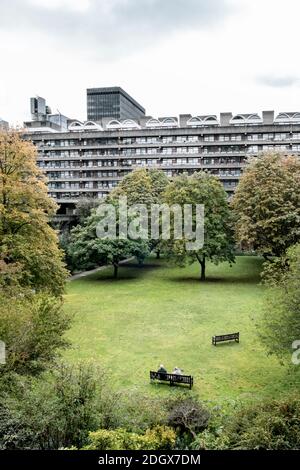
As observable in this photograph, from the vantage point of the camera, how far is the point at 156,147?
228ft

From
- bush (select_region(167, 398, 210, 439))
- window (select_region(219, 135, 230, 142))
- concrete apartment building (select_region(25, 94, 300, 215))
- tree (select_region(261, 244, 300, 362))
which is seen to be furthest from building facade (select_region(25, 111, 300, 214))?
bush (select_region(167, 398, 210, 439))

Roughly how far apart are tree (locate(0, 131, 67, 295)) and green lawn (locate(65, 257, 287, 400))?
Answer: 388 centimetres

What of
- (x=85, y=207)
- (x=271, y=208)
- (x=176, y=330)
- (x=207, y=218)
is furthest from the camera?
(x=85, y=207)

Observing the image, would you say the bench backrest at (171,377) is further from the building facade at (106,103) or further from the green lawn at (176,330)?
the building facade at (106,103)

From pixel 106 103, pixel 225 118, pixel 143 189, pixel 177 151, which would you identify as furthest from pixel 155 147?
pixel 106 103

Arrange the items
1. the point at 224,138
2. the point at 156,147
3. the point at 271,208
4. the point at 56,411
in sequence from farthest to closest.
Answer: the point at 156,147, the point at 224,138, the point at 271,208, the point at 56,411

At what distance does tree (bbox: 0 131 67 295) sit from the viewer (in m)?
23.8

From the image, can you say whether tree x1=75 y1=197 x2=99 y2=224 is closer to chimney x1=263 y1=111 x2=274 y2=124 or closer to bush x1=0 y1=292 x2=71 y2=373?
chimney x1=263 y1=111 x2=274 y2=124

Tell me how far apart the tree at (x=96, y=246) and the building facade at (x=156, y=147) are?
2800 centimetres

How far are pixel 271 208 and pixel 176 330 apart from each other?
16.4m

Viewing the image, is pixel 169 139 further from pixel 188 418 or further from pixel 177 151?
pixel 188 418

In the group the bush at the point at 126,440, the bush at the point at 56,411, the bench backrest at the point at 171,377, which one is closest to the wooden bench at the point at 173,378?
the bench backrest at the point at 171,377

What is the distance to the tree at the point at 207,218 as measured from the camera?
38.7 metres

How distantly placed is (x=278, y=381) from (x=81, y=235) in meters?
26.1
